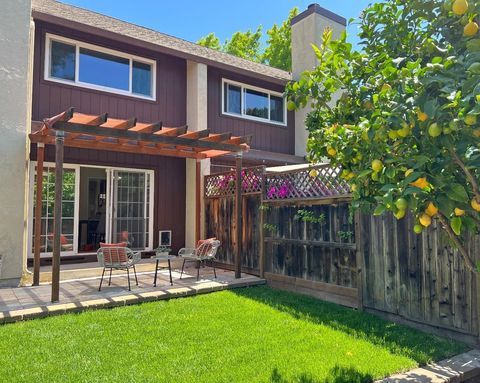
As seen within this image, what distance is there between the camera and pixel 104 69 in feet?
29.6

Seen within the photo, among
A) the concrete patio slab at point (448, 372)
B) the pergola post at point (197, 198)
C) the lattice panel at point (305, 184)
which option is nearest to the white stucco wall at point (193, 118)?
the pergola post at point (197, 198)

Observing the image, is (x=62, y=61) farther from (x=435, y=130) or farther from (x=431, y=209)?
(x=431, y=209)

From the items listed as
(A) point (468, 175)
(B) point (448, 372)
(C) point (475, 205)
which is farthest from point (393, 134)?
(B) point (448, 372)

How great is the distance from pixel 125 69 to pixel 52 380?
7.81 m

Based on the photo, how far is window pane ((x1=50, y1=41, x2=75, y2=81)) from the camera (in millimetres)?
8312

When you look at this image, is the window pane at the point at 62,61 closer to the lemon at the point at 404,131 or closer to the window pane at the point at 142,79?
the window pane at the point at 142,79

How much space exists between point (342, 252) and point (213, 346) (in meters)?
2.78

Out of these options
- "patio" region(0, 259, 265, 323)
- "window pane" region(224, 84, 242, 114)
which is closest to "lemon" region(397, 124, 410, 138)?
"patio" region(0, 259, 265, 323)

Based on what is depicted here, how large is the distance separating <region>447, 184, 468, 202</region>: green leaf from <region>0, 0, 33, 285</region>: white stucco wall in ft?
22.8

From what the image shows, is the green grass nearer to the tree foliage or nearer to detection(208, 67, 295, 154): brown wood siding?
detection(208, 67, 295, 154): brown wood siding

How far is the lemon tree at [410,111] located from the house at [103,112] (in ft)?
19.3

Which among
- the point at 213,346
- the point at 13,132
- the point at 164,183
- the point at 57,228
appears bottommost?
the point at 213,346

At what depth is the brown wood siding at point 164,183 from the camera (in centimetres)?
898

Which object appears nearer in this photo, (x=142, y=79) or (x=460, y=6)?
(x=460, y=6)
